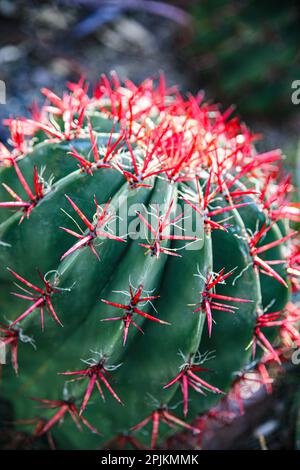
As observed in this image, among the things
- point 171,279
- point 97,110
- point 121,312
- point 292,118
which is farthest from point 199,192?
point 292,118

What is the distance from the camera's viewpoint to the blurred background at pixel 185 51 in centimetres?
346

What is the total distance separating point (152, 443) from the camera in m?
1.53

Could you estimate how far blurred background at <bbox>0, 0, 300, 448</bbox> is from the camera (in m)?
3.46

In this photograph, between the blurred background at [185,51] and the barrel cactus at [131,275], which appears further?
the blurred background at [185,51]

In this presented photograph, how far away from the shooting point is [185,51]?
411 cm

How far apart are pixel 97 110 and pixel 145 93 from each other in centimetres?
21

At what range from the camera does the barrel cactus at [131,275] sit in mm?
1315

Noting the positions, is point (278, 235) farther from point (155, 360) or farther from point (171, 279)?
point (155, 360)

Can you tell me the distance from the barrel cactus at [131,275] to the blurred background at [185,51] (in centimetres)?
196

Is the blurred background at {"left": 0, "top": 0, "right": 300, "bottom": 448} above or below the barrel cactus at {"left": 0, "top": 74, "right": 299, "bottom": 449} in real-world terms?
above

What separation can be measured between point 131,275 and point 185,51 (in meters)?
3.24

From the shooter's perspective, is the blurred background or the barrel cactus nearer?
the barrel cactus

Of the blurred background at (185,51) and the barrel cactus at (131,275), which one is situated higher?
the blurred background at (185,51)

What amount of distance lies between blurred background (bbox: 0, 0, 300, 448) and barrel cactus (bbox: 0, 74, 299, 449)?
1960 mm
